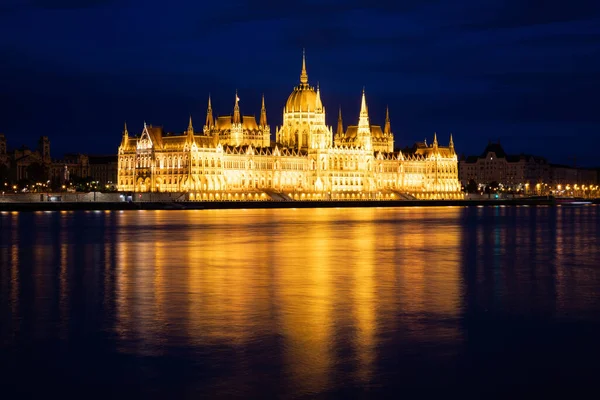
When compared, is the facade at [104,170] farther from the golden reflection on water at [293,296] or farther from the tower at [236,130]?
the golden reflection on water at [293,296]

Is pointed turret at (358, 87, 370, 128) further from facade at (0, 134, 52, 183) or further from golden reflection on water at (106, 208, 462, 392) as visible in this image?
golden reflection on water at (106, 208, 462, 392)

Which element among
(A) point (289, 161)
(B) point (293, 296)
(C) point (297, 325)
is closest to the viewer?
(C) point (297, 325)

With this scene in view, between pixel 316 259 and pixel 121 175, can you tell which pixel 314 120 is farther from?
pixel 316 259

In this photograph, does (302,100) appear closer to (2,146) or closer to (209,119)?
(209,119)

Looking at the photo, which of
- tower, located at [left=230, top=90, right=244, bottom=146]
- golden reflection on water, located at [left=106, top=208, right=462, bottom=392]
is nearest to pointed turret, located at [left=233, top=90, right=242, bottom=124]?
tower, located at [left=230, top=90, right=244, bottom=146]

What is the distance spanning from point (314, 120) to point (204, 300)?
448 feet

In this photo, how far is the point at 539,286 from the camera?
25531mm

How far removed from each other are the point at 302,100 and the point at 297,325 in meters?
142

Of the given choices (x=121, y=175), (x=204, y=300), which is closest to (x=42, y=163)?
(x=121, y=175)

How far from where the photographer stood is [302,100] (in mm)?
159375

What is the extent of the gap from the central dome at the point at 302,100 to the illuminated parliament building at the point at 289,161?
0.56ft

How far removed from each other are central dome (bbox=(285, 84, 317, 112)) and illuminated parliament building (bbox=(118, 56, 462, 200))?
0.56ft

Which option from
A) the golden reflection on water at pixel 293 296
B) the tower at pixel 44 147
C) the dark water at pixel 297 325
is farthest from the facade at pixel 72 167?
the dark water at pixel 297 325

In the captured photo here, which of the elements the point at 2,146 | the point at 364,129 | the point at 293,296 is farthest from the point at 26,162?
the point at 293,296
